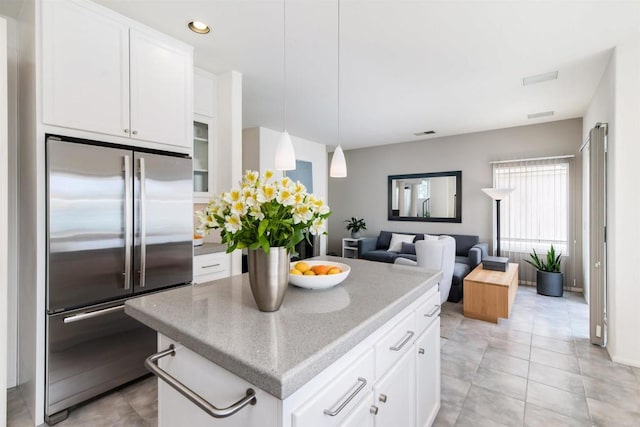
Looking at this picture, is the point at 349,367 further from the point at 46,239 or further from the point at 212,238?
A: the point at 212,238

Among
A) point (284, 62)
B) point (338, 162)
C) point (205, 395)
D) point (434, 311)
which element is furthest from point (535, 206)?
point (205, 395)

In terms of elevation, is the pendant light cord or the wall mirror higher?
the pendant light cord

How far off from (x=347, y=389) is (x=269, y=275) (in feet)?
1.49

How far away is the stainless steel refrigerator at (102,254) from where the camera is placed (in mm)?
1794

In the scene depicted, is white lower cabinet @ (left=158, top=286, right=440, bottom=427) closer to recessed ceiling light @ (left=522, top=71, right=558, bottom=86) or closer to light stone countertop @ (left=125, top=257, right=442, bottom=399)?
light stone countertop @ (left=125, top=257, right=442, bottom=399)

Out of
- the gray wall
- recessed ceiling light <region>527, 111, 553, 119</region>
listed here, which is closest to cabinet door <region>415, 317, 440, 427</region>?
recessed ceiling light <region>527, 111, 553, 119</region>

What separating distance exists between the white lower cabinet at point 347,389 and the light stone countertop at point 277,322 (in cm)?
7

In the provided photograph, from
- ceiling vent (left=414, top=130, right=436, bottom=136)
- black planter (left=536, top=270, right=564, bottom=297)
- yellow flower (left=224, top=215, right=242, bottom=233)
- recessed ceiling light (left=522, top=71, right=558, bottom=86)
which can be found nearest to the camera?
yellow flower (left=224, top=215, right=242, bottom=233)

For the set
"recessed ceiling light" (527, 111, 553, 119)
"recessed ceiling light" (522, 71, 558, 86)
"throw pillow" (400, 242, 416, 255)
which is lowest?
"throw pillow" (400, 242, 416, 255)

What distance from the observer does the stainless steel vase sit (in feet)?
3.65

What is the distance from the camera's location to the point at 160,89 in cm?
226

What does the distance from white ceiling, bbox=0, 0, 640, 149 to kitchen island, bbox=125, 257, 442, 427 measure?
1.80m

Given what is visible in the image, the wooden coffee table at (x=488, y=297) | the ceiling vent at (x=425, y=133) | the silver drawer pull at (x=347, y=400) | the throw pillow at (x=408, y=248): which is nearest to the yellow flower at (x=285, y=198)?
the silver drawer pull at (x=347, y=400)

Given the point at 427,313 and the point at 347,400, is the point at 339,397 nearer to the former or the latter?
the point at 347,400
